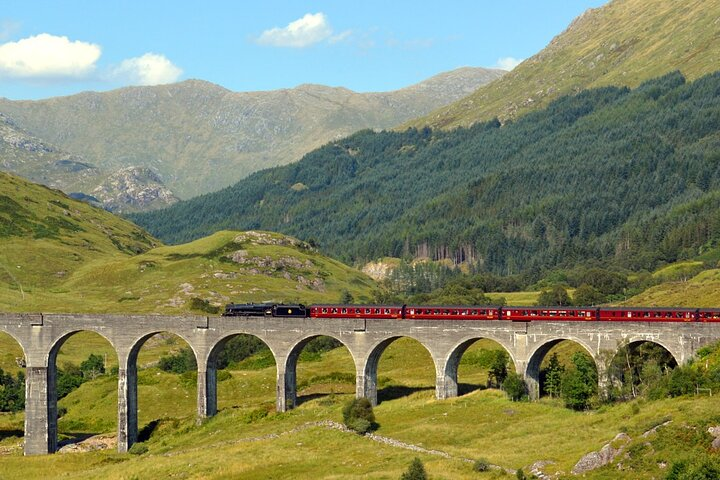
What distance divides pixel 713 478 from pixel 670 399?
21789 mm

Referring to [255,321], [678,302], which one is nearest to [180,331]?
[255,321]

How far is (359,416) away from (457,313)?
17155 millimetres

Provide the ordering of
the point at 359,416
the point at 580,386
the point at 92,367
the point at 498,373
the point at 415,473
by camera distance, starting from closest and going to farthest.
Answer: the point at 415,473, the point at 580,386, the point at 359,416, the point at 498,373, the point at 92,367

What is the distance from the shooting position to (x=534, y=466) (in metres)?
71.7

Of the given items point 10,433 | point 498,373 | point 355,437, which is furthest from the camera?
point 10,433

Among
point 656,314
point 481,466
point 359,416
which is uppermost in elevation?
point 656,314

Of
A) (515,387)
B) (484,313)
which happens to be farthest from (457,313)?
(515,387)

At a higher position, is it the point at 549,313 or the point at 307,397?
the point at 549,313

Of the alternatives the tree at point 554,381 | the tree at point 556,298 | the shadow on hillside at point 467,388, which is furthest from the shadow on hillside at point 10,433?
the tree at point 556,298

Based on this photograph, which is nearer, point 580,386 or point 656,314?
point 580,386

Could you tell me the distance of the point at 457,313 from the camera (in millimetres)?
103875

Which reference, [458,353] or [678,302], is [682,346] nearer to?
[458,353]

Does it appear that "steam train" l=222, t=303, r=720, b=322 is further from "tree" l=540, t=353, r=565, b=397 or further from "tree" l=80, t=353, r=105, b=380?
"tree" l=80, t=353, r=105, b=380

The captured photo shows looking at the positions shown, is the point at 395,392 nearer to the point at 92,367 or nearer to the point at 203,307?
the point at 92,367
